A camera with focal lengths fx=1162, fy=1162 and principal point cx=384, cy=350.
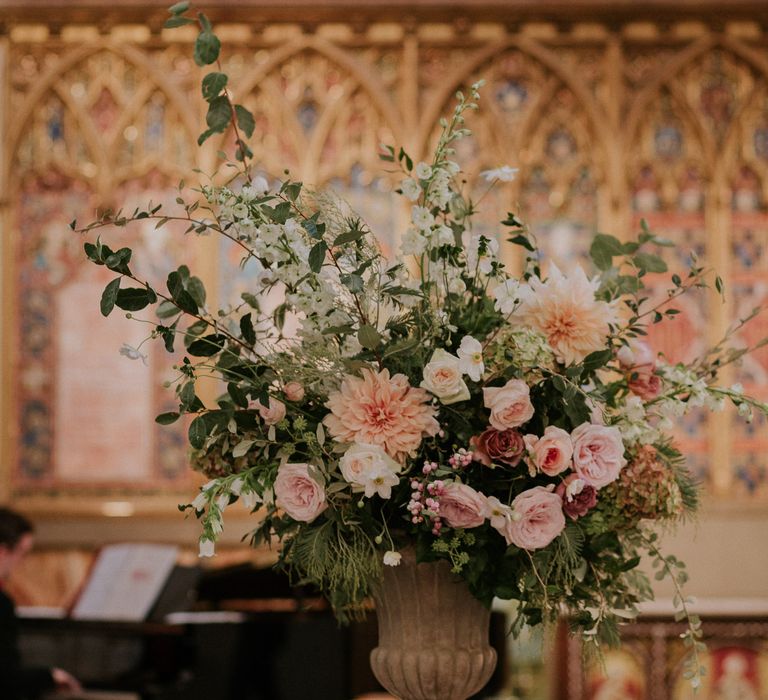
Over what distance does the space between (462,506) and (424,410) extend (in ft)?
0.43

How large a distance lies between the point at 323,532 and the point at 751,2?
521 centimetres

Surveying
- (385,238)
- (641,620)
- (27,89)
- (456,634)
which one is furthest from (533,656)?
(456,634)

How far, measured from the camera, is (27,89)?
6.08m

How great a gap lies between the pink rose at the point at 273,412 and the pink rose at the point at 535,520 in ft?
1.06

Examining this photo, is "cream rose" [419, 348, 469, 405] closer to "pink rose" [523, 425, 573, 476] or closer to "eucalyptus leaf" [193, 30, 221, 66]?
"pink rose" [523, 425, 573, 476]

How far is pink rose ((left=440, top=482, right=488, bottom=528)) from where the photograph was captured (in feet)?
4.75

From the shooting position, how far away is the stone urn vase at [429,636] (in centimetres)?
154

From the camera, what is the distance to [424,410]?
1.48m

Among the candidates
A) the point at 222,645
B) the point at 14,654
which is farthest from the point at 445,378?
the point at 222,645

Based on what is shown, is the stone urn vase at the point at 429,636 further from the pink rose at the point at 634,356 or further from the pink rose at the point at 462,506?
the pink rose at the point at 634,356

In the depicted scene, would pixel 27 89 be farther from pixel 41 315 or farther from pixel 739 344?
pixel 739 344

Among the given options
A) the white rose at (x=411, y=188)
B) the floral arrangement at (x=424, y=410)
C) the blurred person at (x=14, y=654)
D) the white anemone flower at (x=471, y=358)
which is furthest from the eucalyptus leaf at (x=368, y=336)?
the blurred person at (x=14, y=654)

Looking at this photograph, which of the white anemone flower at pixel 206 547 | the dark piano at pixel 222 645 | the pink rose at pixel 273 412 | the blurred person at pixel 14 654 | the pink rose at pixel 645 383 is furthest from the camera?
the dark piano at pixel 222 645

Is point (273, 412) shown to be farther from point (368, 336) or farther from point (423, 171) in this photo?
point (423, 171)
